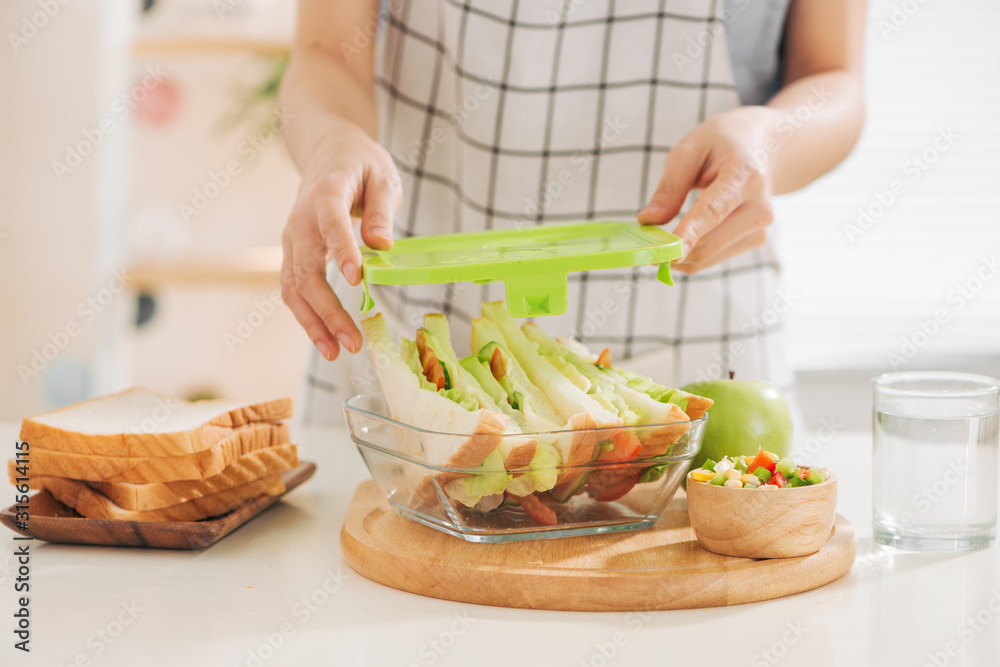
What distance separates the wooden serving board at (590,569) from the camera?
2.19 ft

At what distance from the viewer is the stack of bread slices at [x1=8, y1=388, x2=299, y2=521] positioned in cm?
79

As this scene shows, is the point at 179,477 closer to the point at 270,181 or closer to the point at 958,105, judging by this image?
the point at 270,181

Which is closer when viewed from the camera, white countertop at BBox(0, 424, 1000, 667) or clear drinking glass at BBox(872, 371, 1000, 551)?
white countertop at BBox(0, 424, 1000, 667)

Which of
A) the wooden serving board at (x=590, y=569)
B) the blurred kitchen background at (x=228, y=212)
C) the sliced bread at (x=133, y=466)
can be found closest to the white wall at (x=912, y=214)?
the blurred kitchen background at (x=228, y=212)

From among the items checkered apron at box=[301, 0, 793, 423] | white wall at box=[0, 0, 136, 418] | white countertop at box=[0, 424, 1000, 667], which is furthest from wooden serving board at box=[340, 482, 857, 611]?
white wall at box=[0, 0, 136, 418]

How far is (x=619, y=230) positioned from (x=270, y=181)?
1.89 m

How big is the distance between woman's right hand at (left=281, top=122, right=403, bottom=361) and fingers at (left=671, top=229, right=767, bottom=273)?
0.35 meters

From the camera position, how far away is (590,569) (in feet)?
2.25

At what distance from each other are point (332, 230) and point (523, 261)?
217mm

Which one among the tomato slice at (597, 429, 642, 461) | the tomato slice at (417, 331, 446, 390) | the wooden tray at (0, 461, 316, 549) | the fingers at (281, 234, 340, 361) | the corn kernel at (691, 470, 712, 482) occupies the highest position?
the fingers at (281, 234, 340, 361)

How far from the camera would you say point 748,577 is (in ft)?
2.22

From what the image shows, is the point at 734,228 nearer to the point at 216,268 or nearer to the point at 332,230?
the point at 332,230

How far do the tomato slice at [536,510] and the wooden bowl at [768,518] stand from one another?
13 cm

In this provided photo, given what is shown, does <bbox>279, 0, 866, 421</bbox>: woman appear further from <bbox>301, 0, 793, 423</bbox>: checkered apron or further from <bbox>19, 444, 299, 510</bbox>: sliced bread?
<bbox>19, 444, 299, 510</bbox>: sliced bread
